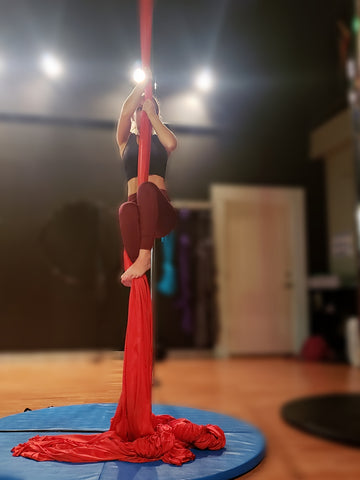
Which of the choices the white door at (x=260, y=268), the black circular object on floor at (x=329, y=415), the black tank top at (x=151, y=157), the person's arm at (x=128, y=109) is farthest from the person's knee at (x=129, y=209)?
the white door at (x=260, y=268)

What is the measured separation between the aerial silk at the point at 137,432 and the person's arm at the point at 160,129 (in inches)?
3.1

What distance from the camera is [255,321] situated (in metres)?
4.46

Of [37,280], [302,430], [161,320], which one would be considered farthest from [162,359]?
[302,430]

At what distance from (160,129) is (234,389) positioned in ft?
6.58

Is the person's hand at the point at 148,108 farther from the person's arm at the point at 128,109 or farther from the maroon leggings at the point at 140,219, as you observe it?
the maroon leggings at the point at 140,219

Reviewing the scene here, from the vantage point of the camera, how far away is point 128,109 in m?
1.40

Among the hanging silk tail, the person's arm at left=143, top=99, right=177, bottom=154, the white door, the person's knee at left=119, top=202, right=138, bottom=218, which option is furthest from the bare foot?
the white door

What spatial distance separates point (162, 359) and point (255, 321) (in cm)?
113

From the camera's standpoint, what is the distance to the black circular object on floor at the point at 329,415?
5.88 feet

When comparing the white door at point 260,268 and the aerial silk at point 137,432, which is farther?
the white door at point 260,268

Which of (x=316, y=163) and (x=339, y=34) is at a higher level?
(x=339, y=34)

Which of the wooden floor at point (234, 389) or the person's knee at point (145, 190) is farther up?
the person's knee at point (145, 190)

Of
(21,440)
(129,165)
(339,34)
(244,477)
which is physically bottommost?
(244,477)

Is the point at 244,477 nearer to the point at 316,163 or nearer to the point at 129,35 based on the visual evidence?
the point at 129,35
